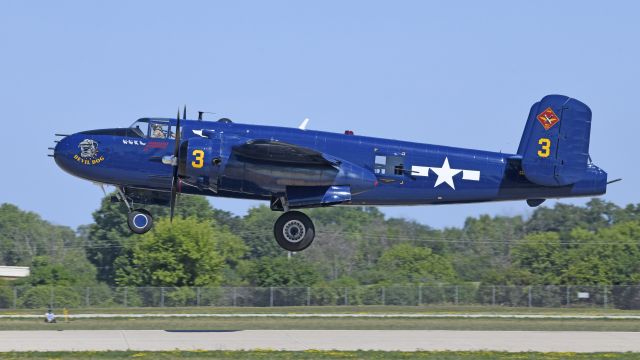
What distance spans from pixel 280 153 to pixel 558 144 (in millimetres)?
8727

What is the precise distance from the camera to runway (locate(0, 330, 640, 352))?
3394 centimetres

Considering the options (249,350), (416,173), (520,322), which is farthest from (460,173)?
(520,322)

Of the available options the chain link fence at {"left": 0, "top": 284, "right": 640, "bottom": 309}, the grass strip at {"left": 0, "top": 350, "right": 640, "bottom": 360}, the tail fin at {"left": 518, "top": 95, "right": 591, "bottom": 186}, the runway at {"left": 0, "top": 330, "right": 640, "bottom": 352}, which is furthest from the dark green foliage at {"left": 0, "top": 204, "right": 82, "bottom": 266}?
the tail fin at {"left": 518, "top": 95, "right": 591, "bottom": 186}

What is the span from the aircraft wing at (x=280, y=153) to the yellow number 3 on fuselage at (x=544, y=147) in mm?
6605

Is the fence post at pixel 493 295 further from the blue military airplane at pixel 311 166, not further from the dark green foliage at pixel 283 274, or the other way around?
the blue military airplane at pixel 311 166

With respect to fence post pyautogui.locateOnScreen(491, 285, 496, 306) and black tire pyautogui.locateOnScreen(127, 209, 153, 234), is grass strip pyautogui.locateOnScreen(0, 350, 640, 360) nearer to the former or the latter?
black tire pyautogui.locateOnScreen(127, 209, 153, 234)

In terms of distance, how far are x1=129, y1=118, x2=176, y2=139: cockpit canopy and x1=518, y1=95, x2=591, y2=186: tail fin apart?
1087cm

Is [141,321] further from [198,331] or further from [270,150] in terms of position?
[270,150]

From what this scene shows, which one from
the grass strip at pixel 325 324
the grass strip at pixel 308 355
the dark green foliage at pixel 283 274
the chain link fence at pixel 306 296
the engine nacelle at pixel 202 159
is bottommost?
the grass strip at pixel 308 355

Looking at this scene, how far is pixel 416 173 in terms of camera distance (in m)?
34.2

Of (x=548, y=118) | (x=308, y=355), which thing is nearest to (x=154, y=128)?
(x=308, y=355)

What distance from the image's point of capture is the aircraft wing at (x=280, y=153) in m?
32.2

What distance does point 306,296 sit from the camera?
61.0 metres

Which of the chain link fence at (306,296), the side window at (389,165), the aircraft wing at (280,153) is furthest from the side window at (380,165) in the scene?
the chain link fence at (306,296)
